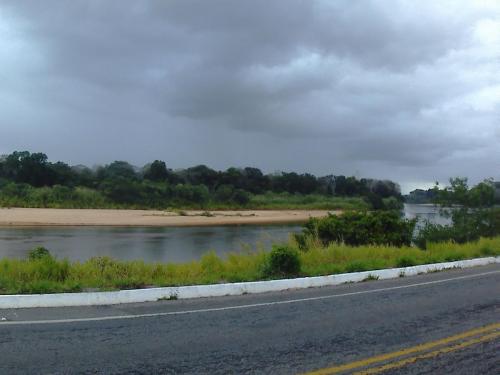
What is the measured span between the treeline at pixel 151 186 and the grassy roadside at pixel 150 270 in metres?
55.0

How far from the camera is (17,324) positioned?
24.2 ft

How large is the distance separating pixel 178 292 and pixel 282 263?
3.45m

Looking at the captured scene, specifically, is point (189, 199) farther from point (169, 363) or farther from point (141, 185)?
point (169, 363)

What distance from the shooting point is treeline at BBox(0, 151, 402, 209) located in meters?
78.2

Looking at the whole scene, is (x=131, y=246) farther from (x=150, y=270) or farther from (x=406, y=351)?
(x=406, y=351)

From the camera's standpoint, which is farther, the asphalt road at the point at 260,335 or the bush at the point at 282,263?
the bush at the point at 282,263

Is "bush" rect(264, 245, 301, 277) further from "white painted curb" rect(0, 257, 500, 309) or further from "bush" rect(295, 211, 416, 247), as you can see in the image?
"bush" rect(295, 211, 416, 247)

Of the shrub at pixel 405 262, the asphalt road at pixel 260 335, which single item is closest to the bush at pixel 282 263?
the asphalt road at pixel 260 335

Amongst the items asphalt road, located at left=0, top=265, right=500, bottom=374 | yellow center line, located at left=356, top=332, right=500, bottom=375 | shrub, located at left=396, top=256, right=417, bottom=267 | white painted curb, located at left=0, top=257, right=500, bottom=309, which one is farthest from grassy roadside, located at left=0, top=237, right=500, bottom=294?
yellow center line, located at left=356, top=332, right=500, bottom=375

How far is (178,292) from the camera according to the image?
9852 mm

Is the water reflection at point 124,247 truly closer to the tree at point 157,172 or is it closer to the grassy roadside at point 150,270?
the grassy roadside at point 150,270

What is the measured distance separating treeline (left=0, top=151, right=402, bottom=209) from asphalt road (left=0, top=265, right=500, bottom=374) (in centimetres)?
6150

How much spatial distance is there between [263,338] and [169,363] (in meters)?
1.51

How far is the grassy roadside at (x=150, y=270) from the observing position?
10.2 meters
